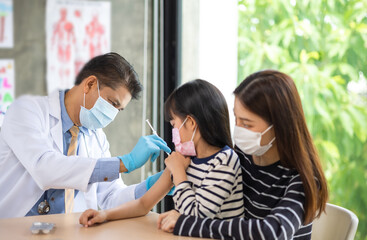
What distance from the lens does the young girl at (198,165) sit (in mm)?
1459

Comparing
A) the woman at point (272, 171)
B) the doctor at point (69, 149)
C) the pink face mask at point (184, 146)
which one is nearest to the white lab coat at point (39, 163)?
the doctor at point (69, 149)

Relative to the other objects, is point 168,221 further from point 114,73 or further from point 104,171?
point 114,73

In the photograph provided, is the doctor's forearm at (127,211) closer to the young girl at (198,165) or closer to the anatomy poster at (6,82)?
the young girl at (198,165)

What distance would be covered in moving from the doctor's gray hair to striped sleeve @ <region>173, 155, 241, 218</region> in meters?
0.61

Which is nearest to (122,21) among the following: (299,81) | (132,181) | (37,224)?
(132,181)

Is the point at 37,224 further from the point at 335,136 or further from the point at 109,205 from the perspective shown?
the point at 335,136

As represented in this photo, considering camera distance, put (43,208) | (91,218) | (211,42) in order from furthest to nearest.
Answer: (211,42) → (43,208) → (91,218)

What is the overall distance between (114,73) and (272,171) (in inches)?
31.0

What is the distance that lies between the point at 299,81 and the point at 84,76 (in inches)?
41.2

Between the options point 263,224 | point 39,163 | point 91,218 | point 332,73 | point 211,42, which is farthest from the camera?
point 211,42

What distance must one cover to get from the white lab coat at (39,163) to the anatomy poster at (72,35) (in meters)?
Result: 1.02

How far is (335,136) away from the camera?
7.43 feet

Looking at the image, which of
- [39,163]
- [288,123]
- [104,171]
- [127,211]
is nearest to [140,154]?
[104,171]

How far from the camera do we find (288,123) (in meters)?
1.42
